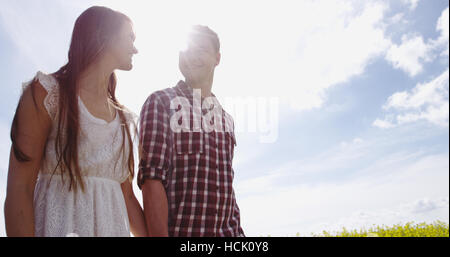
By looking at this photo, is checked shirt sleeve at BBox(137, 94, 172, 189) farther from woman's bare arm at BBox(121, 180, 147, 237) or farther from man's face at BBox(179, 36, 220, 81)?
man's face at BBox(179, 36, 220, 81)

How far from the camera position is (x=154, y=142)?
2734 mm

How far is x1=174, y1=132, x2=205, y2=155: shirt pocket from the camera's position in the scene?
291 centimetres

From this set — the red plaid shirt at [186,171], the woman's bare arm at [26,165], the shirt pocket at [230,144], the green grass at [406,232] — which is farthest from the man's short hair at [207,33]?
the green grass at [406,232]

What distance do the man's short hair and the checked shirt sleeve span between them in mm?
935

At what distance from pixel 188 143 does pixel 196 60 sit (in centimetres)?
92

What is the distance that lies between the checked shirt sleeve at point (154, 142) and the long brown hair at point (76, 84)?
140 mm

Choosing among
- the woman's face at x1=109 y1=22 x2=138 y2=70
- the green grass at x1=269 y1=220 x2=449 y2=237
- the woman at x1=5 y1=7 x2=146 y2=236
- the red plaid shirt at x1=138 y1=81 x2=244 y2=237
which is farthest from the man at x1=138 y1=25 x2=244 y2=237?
the green grass at x1=269 y1=220 x2=449 y2=237

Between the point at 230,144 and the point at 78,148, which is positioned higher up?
the point at 230,144

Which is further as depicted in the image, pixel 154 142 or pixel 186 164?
pixel 186 164

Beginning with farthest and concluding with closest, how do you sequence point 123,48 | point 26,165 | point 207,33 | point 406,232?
point 406,232 → point 207,33 → point 123,48 → point 26,165

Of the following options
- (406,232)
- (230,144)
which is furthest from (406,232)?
(230,144)

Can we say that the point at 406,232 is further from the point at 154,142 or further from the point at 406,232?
the point at 154,142

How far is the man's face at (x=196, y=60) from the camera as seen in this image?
11.2 feet
